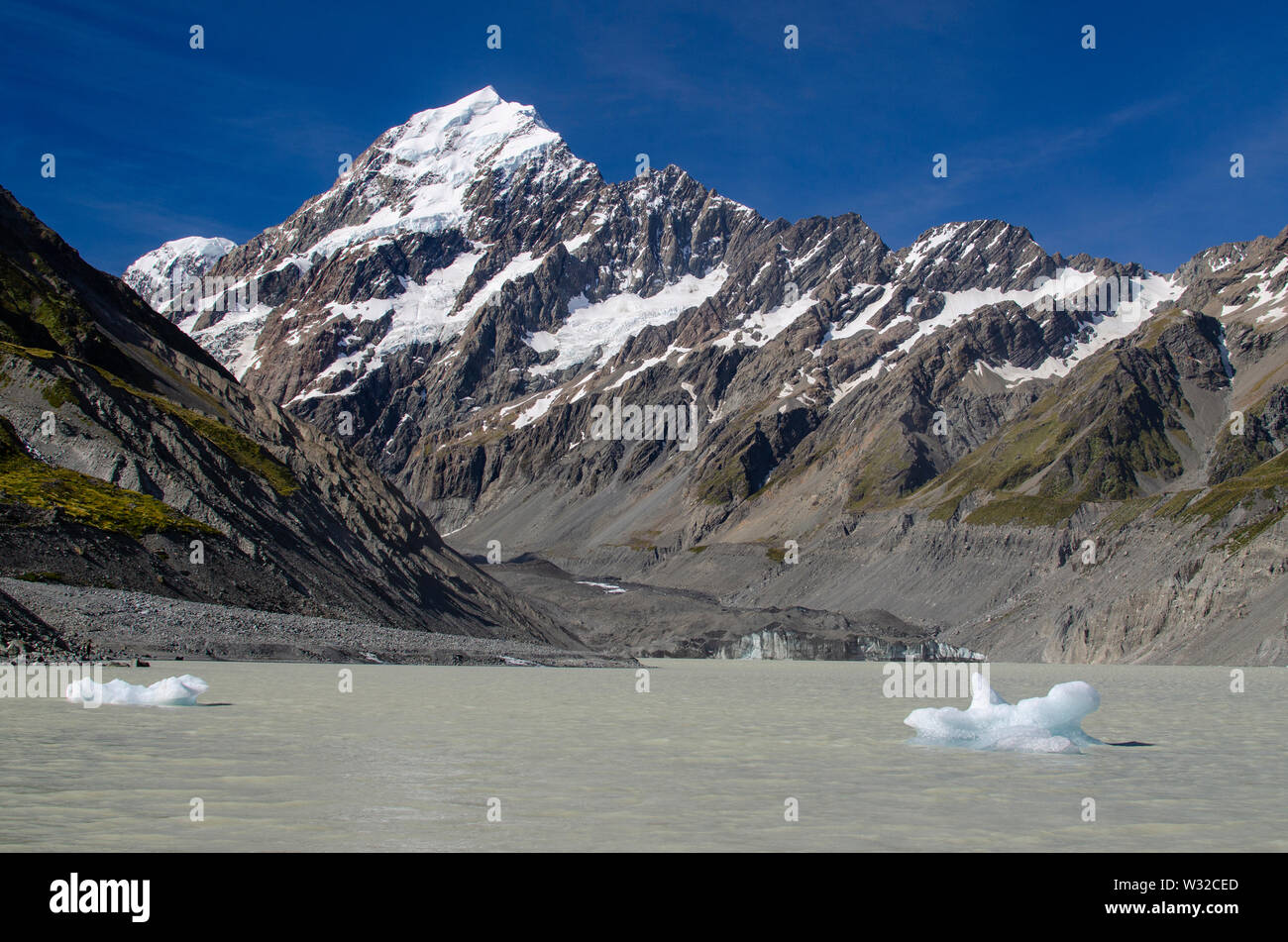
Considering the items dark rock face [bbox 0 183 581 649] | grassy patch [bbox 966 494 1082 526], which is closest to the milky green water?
dark rock face [bbox 0 183 581 649]

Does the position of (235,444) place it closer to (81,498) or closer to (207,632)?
(81,498)

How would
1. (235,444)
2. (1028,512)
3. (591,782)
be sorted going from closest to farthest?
(591,782) → (235,444) → (1028,512)

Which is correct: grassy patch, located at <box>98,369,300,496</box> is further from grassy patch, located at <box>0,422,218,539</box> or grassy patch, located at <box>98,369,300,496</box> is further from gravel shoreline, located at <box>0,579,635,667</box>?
gravel shoreline, located at <box>0,579,635,667</box>

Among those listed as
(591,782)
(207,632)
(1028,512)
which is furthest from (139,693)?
(1028,512)

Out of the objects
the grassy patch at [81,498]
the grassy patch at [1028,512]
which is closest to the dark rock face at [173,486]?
the grassy patch at [81,498]

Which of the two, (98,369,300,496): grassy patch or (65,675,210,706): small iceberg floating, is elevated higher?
(98,369,300,496): grassy patch
